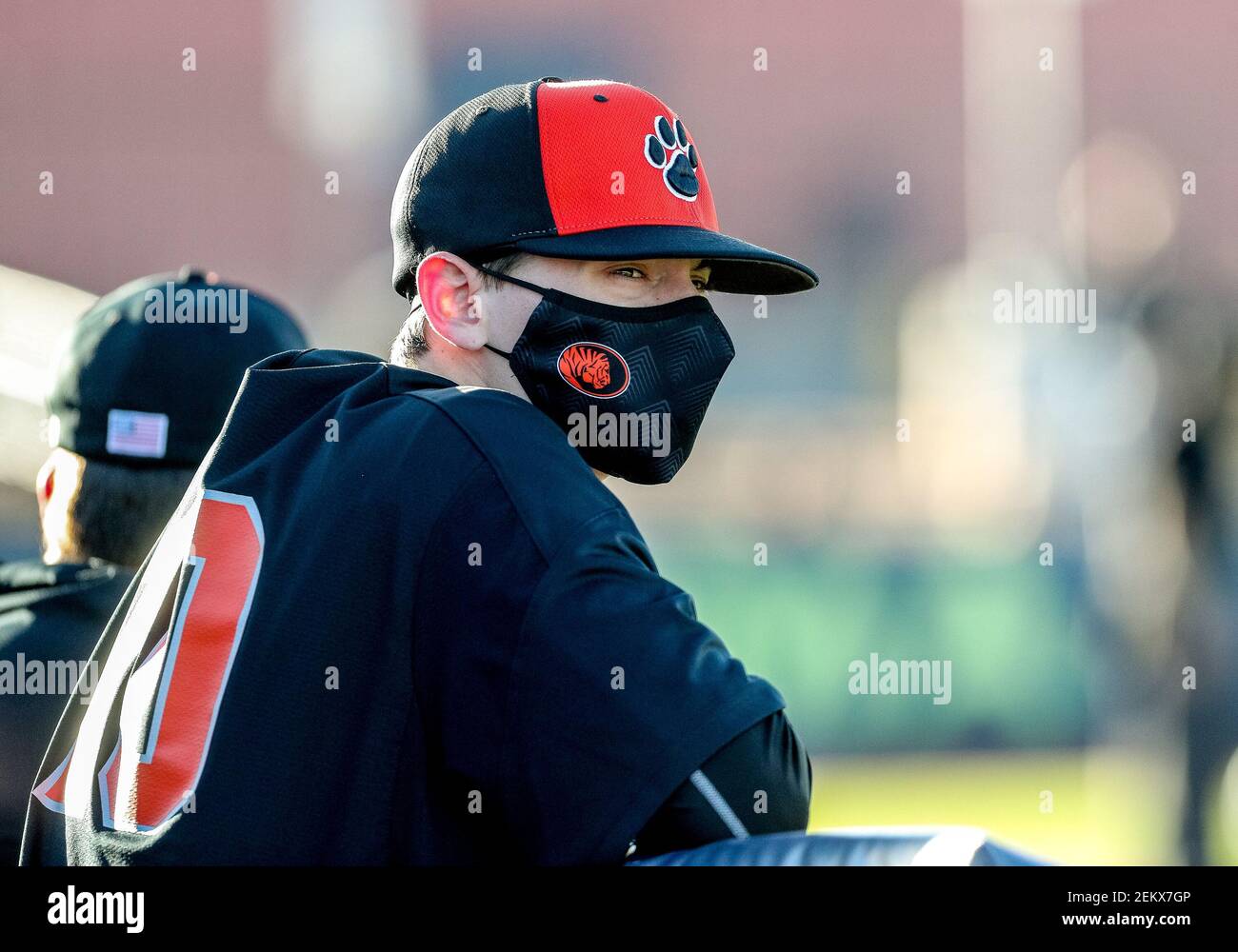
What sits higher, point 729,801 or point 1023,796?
point 729,801

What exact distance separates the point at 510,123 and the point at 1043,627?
21.7 feet

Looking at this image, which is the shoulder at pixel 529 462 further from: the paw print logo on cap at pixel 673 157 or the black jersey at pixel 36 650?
the black jersey at pixel 36 650

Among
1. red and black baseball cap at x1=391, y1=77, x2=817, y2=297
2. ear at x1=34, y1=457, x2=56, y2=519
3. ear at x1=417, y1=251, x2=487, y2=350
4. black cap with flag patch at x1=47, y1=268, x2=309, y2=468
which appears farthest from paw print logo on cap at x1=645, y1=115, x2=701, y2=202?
ear at x1=34, y1=457, x2=56, y2=519

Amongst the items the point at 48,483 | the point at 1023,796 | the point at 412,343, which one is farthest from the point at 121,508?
the point at 1023,796

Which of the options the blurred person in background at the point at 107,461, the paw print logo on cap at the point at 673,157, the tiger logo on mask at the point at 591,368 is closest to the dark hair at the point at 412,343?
the tiger logo on mask at the point at 591,368

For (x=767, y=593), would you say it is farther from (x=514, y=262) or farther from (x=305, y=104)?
(x=514, y=262)

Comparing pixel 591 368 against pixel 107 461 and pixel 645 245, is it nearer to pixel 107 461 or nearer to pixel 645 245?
pixel 645 245

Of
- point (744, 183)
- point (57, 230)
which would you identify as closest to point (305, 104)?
point (57, 230)

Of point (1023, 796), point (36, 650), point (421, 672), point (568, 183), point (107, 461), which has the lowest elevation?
point (1023, 796)

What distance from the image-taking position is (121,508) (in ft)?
7.95

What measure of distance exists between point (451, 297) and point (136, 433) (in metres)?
1.10

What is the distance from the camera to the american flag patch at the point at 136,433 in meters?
2.44

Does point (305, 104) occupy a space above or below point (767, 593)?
above

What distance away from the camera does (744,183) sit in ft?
32.3
